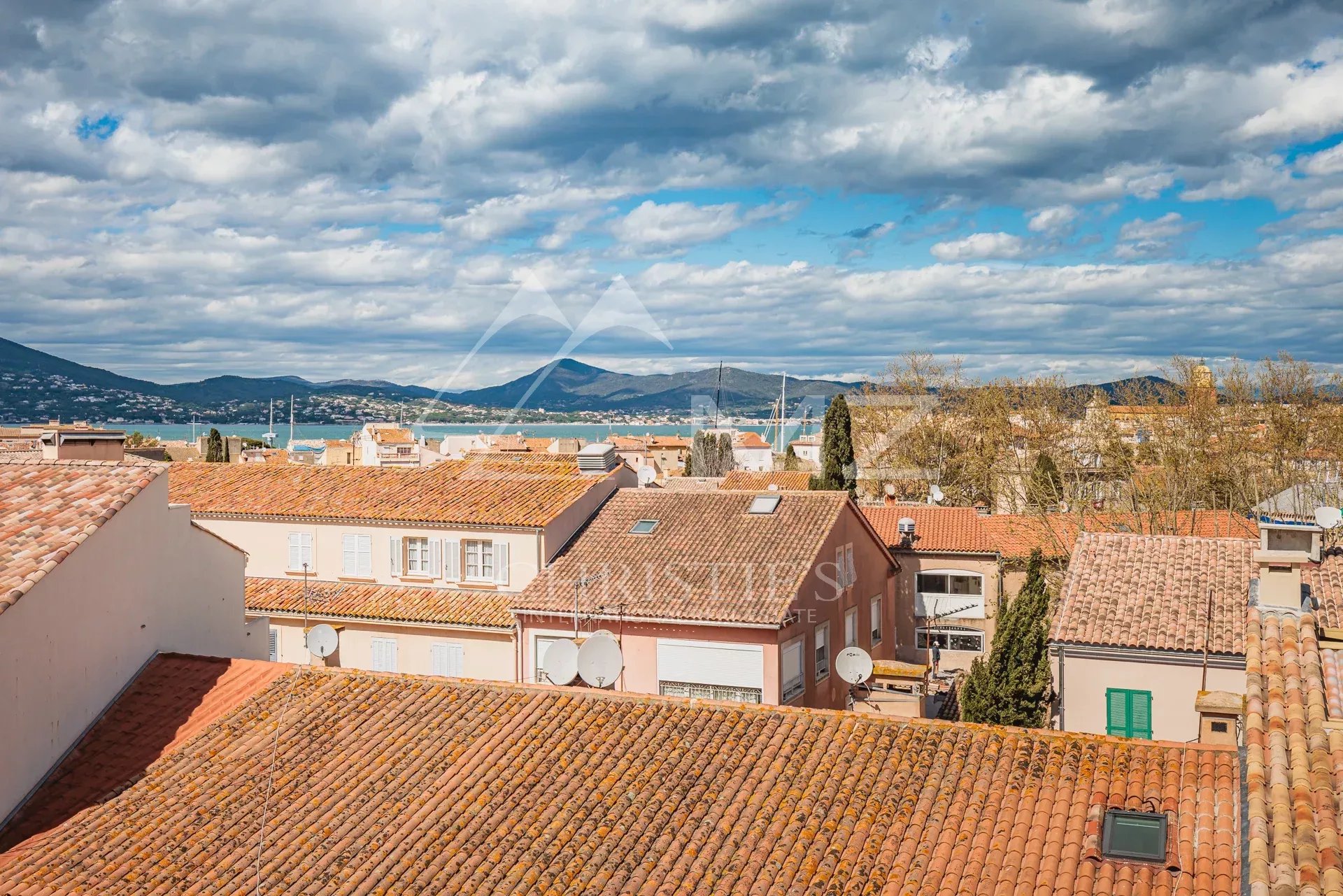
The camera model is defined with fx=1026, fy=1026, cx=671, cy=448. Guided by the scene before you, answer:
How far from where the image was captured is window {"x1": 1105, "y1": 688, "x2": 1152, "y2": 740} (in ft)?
66.1

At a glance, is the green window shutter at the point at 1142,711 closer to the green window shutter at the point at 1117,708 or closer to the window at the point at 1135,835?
the green window shutter at the point at 1117,708

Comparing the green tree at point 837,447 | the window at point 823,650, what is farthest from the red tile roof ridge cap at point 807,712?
the green tree at point 837,447

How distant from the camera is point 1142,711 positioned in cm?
2019

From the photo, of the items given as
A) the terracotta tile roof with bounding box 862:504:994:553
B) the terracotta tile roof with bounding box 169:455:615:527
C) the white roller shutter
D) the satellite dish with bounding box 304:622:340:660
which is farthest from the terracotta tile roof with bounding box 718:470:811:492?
the satellite dish with bounding box 304:622:340:660

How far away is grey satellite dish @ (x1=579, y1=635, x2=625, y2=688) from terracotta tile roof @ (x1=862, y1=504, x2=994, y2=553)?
2163 cm

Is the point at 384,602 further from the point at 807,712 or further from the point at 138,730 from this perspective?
the point at 807,712

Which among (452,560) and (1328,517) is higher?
(1328,517)

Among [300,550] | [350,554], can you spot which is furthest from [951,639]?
[300,550]

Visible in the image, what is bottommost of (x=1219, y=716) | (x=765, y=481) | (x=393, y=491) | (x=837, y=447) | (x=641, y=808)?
(x=641, y=808)

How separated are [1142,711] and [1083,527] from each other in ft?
68.0

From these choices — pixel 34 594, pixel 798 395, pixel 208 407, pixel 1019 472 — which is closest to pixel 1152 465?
pixel 1019 472

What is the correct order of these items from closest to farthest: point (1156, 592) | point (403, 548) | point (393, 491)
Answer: point (1156, 592) < point (403, 548) < point (393, 491)

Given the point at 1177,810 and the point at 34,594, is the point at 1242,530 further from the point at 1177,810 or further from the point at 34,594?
the point at 34,594

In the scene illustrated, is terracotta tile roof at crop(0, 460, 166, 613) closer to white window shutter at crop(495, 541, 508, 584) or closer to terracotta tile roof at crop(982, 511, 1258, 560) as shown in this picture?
white window shutter at crop(495, 541, 508, 584)
